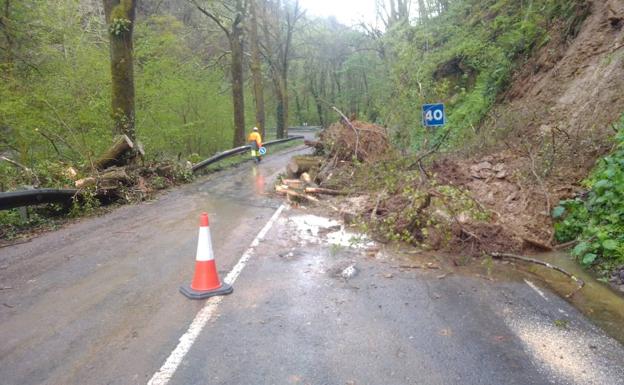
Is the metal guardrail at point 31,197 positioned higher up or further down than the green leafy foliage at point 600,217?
higher up

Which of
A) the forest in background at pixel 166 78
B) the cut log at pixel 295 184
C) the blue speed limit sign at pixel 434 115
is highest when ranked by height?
the forest in background at pixel 166 78

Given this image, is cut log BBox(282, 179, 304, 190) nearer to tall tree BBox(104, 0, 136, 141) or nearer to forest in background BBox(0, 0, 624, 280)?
forest in background BBox(0, 0, 624, 280)

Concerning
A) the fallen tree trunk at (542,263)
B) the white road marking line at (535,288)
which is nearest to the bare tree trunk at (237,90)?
the fallen tree trunk at (542,263)

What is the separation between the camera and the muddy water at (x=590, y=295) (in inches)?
189

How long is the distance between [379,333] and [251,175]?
13.4 m

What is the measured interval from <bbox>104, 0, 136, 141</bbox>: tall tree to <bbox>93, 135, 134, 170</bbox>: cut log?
1478 mm

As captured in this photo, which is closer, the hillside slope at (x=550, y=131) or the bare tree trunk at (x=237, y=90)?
the hillside slope at (x=550, y=131)

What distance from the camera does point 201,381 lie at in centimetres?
365

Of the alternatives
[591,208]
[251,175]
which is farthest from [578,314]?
[251,175]

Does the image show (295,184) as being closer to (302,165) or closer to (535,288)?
(302,165)

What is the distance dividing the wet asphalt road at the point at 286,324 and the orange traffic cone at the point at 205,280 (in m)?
0.19

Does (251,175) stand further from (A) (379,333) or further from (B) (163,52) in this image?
(A) (379,333)

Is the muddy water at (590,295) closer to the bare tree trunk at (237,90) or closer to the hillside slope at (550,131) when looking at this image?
the hillside slope at (550,131)

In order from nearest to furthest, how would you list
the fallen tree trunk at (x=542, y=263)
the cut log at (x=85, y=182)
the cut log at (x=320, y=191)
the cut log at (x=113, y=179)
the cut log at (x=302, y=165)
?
1. the fallen tree trunk at (x=542, y=263)
2. the cut log at (x=85, y=182)
3. the cut log at (x=113, y=179)
4. the cut log at (x=320, y=191)
5. the cut log at (x=302, y=165)
